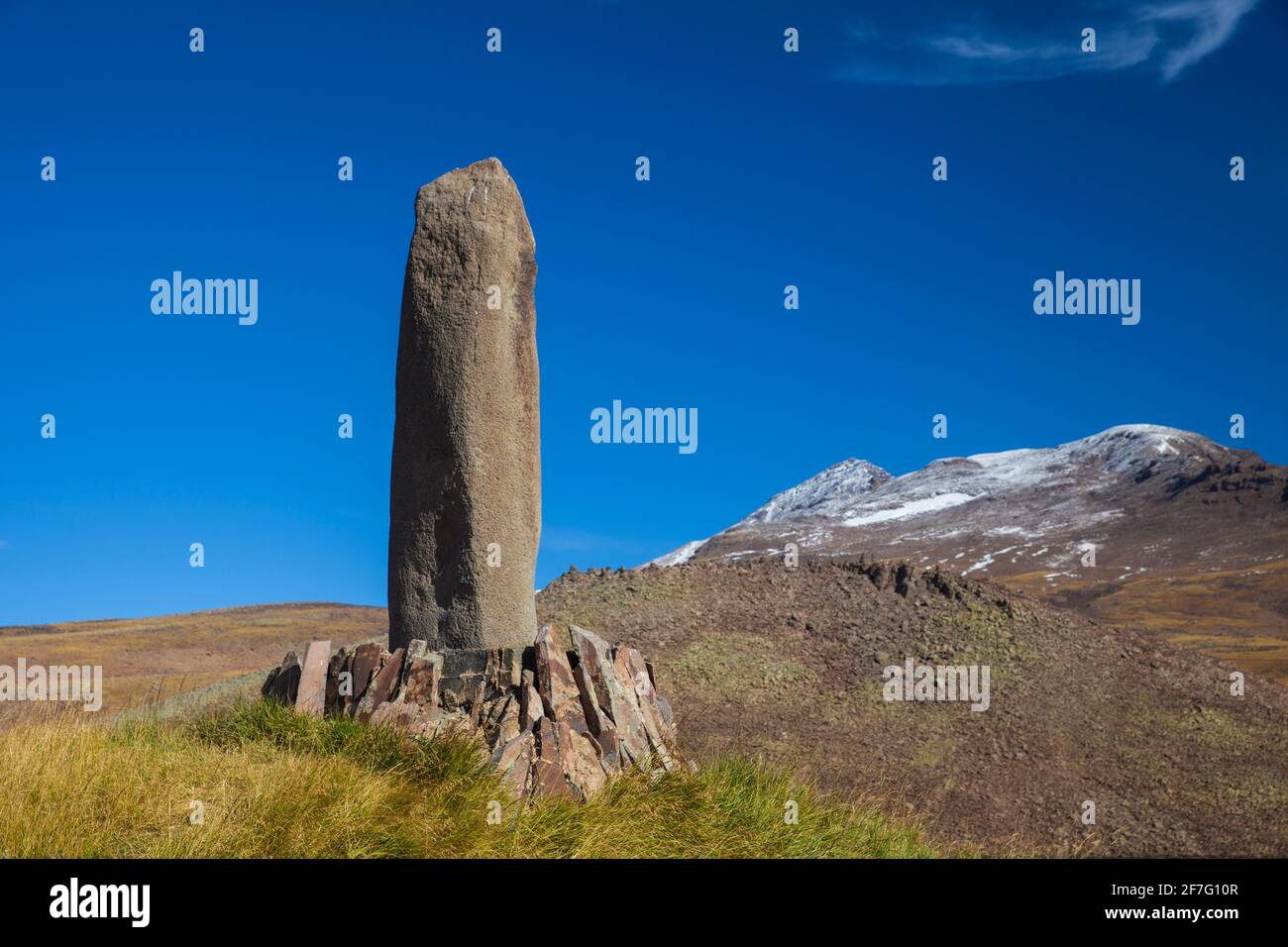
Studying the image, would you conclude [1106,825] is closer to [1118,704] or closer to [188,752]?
[1118,704]

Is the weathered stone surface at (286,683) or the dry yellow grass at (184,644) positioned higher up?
the weathered stone surface at (286,683)

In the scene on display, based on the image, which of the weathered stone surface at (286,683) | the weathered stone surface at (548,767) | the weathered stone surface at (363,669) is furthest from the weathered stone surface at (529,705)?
the weathered stone surface at (286,683)

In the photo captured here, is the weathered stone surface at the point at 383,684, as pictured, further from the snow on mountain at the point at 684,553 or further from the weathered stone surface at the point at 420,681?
the snow on mountain at the point at 684,553

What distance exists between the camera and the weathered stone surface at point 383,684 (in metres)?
9.80

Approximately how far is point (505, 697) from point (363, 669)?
1364 millimetres

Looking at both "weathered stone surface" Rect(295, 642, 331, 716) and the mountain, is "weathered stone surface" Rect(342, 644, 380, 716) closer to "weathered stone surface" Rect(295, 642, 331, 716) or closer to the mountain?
"weathered stone surface" Rect(295, 642, 331, 716)

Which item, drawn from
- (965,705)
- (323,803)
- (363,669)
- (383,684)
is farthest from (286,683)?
(965,705)

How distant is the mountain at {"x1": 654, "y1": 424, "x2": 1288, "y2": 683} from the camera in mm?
76125

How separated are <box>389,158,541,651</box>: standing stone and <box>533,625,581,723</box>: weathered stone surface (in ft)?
4.08

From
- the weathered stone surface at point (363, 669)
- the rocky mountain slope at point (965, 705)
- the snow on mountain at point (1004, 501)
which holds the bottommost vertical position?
the rocky mountain slope at point (965, 705)
